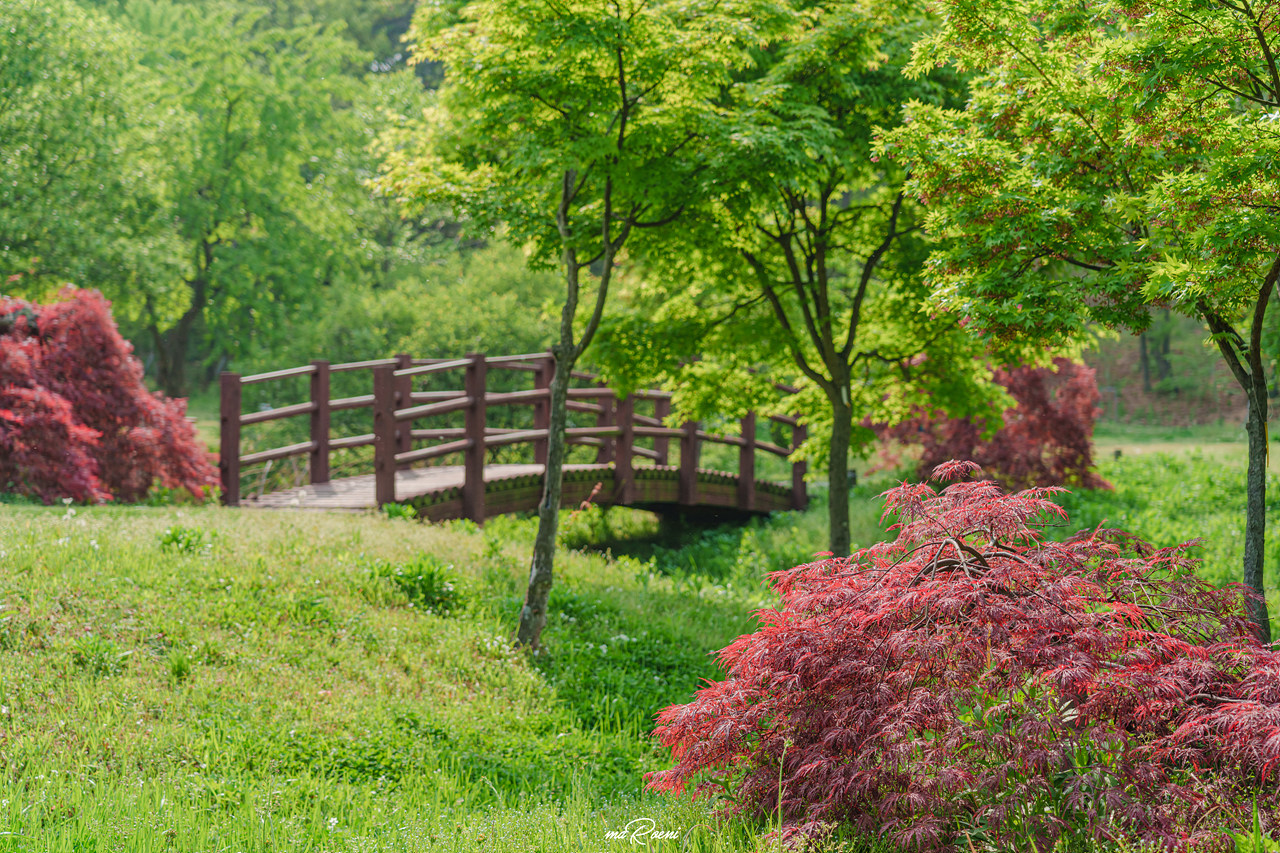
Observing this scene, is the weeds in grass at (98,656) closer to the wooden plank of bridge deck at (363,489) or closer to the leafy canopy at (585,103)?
the leafy canopy at (585,103)

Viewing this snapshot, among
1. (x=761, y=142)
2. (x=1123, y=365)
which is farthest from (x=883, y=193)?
(x=1123, y=365)

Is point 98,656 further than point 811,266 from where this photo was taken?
No

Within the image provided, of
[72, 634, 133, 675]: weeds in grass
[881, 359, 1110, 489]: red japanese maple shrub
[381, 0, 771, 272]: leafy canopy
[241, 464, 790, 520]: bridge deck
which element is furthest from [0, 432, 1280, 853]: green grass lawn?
[881, 359, 1110, 489]: red japanese maple shrub

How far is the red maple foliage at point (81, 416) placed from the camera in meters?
9.17

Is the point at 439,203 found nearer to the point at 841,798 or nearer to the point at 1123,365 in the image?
the point at 841,798

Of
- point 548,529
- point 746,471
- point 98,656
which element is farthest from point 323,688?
point 746,471

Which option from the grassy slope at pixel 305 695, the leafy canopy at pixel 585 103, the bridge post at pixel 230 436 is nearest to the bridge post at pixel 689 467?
the grassy slope at pixel 305 695

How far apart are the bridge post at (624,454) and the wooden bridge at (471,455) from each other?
1 centimetres

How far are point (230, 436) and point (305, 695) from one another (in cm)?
501

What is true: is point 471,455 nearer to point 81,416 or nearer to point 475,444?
point 475,444

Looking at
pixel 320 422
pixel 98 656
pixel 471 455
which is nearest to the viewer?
pixel 98 656

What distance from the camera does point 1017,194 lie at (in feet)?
17.0

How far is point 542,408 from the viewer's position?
12773mm

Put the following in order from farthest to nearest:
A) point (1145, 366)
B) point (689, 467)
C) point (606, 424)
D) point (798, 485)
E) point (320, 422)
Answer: point (1145, 366), point (798, 485), point (689, 467), point (606, 424), point (320, 422)
